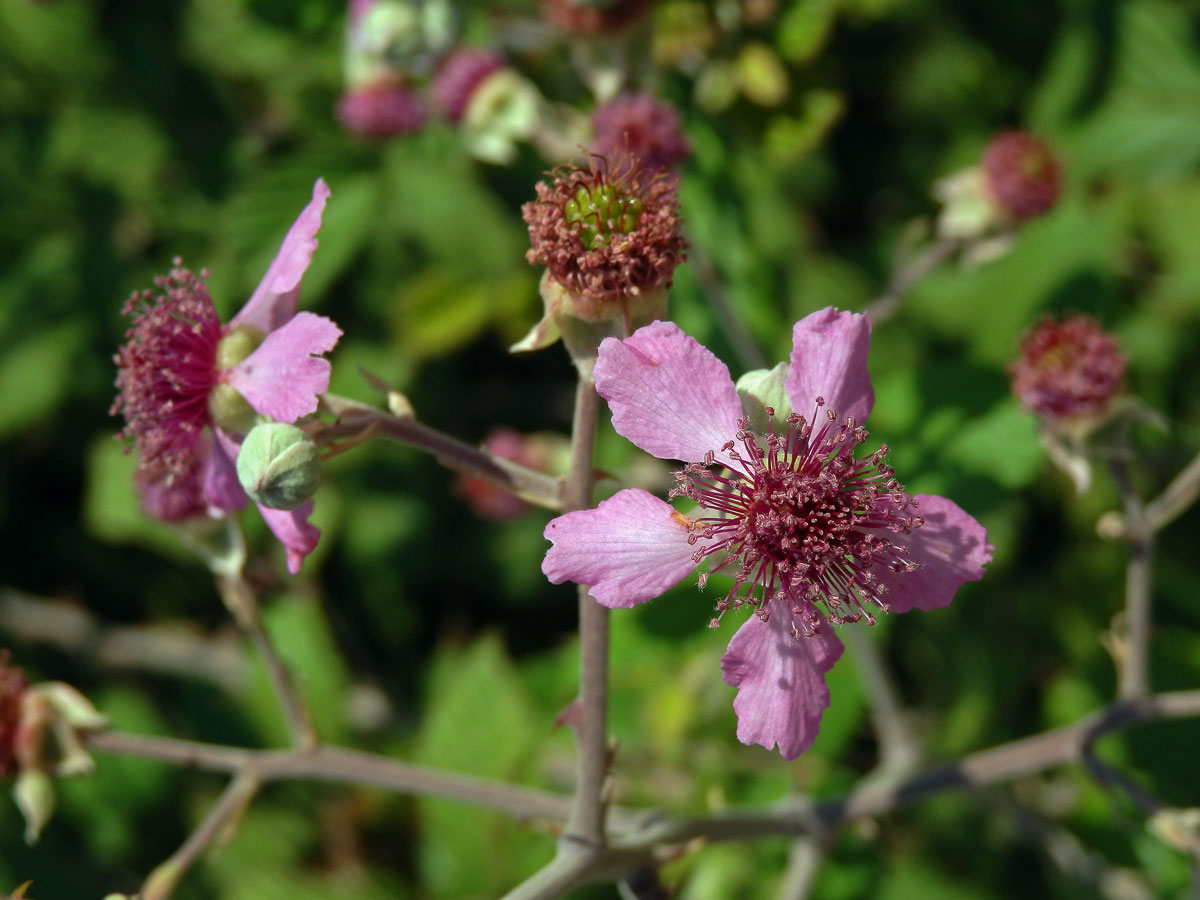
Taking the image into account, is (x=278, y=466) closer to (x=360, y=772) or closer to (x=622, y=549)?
(x=622, y=549)

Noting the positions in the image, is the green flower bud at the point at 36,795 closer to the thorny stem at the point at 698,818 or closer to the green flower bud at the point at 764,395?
the thorny stem at the point at 698,818

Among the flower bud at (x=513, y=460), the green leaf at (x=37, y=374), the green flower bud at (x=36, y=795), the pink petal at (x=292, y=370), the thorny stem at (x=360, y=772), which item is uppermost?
the pink petal at (x=292, y=370)

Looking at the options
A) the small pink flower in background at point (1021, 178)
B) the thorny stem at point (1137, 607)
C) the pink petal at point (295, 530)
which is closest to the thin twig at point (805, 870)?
the thorny stem at point (1137, 607)

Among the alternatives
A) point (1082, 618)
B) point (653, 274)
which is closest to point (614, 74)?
point (653, 274)

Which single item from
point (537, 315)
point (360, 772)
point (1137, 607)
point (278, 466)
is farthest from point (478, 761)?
point (1137, 607)

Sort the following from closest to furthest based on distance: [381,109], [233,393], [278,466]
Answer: [278,466] < [233,393] < [381,109]

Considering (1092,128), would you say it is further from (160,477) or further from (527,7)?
(160,477)

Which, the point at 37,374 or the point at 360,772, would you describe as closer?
the point at 360,772
